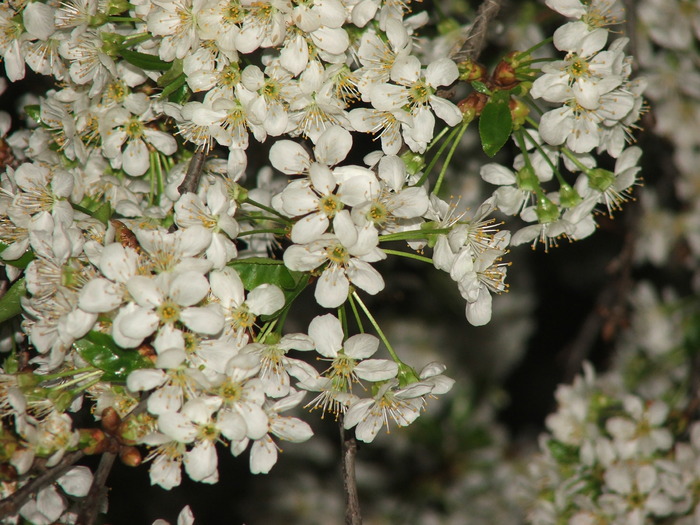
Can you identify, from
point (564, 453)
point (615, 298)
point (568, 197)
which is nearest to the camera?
point (568, 197)

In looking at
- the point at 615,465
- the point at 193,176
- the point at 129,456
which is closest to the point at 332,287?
the point at 193,176

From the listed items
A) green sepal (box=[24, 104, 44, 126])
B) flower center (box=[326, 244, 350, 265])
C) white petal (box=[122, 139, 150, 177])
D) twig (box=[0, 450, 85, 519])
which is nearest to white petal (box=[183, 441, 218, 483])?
twig (box=[0, 450, 85, 519])

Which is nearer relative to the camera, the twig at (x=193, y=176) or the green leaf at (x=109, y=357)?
the green leaf at (x=109, y=357)

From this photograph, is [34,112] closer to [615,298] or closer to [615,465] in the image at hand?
[615,465]

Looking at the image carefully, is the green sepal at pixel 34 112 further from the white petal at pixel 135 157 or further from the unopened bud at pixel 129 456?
the unopened bud at pixel 129 456

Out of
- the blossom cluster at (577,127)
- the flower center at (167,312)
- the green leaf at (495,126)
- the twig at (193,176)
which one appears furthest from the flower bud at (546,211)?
the flower center at (167,312)

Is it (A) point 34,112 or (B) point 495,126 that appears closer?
(B) point 495,126

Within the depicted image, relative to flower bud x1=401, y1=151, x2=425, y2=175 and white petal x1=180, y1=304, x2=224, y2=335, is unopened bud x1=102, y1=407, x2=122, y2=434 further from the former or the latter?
flower bud x1=401, y1=151, x2=425, y2=175
